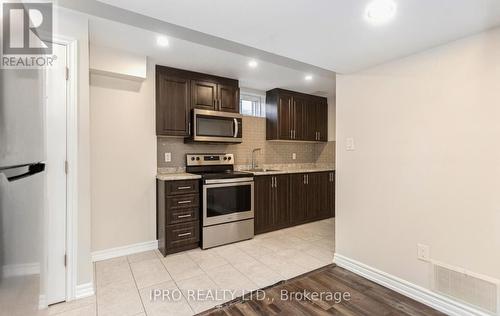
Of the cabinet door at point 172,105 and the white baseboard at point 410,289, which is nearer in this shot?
the white baseboard at point 410,289

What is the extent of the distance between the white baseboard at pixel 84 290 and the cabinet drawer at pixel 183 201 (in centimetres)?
98

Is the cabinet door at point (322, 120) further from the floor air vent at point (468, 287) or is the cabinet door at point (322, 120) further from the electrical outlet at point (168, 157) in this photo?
the floor air vent at point (468, 287)

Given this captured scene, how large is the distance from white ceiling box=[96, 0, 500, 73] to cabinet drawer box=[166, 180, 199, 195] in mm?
1691

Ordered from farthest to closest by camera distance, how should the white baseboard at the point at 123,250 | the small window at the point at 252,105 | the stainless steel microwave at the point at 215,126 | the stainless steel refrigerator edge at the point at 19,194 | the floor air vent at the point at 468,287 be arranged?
the small window at the point at 252,105 < the stainless steel microwave at the point at 215,126 < the white baseboard at the point at 123,250 < the floor air vent at the point at 468,287 < the stainless steel refrigerator edge at the point at 19,194

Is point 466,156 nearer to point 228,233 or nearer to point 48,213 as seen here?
point 228,233

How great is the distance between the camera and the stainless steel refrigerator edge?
0.71 metres

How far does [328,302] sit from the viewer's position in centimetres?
187

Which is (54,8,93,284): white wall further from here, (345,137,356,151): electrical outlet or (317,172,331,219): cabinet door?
(317,172,331,219): cabinet door

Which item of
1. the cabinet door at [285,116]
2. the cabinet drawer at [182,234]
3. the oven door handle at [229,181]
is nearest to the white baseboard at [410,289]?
the oven door handle at [229,181]

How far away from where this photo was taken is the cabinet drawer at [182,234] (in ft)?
8.90

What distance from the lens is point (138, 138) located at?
2.84 meters

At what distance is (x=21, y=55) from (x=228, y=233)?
8.64 ft

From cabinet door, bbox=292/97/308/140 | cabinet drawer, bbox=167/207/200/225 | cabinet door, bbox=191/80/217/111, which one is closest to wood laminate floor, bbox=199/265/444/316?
cabinet drawer, bbox=167/207/200/225

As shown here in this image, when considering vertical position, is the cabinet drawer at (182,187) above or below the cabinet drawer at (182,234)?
above
